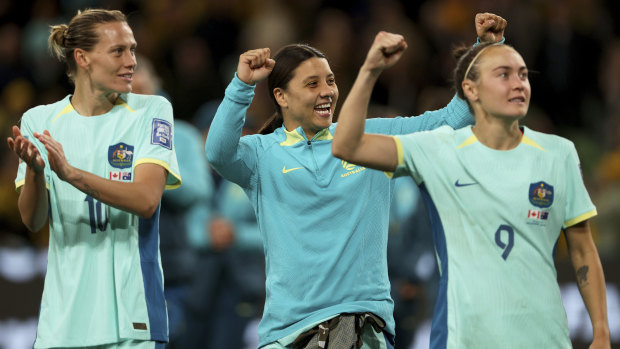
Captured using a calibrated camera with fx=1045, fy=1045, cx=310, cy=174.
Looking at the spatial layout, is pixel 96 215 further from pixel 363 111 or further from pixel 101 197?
pixel 363 111

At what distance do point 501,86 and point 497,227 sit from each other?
0.63 m

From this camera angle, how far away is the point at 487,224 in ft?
14.7

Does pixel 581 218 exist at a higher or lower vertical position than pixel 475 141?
lower

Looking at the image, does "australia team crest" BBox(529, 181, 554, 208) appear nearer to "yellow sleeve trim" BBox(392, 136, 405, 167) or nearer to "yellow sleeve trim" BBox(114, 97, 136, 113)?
"yellow sleeve trim" BBox(392, 136, 405, 167)

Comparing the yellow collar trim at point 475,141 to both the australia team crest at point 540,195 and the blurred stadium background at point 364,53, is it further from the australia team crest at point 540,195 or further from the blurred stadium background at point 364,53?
the blurred stadium background at point 364,53

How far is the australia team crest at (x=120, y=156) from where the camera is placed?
520 cm

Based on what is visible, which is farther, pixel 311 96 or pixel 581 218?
pixel 311 96

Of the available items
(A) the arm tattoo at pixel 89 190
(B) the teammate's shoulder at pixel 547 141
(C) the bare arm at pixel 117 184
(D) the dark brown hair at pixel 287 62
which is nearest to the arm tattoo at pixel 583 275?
(B) the teammate's shoulder at pixel 547 141

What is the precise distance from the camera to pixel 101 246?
5129mm

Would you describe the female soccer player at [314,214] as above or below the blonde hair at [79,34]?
below

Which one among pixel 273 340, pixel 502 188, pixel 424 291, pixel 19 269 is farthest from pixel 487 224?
pixel 19 269

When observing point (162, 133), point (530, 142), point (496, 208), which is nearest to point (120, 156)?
point (162, 133)

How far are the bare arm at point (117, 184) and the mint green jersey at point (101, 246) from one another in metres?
0.10

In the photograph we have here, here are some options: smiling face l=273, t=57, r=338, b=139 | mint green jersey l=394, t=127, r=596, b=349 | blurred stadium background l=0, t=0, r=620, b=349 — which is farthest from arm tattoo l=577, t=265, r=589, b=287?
blurred stadium background l=0, t=0, r=620, b=349
